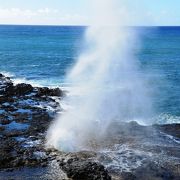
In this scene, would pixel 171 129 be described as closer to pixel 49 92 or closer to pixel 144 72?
pixel 49 92

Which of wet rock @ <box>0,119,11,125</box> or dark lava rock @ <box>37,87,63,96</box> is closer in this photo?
wet rock @ <box>0,119,11,125</box>

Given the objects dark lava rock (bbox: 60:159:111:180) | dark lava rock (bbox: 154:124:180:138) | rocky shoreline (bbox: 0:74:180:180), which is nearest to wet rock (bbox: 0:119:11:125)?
rocky shoreline (bbox: 0:74:180:180)

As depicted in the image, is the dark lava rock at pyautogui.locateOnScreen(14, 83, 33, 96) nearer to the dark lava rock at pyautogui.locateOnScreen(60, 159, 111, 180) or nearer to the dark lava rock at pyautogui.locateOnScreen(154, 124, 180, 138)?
the dark lava rock at pyautogui.locateOnScreen(154, 124, 180, 138)

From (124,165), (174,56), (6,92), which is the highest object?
(174,56)

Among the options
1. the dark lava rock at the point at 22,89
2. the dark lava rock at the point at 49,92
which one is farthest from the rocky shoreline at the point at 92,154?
the dark lava rock at the point at 49,92

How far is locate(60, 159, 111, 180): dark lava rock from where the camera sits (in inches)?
1089

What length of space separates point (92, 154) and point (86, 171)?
188 inches

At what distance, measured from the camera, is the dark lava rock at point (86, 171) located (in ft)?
90.8

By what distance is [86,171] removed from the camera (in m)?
28.1

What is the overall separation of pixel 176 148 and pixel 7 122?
61.3ft

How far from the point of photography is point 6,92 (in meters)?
55.1

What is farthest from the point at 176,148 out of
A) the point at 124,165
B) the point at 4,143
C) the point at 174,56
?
the point at 174,56

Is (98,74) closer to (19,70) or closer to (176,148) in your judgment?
(19,70)

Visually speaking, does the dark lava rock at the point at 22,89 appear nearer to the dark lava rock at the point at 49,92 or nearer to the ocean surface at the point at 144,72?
the dark lava rock at the point at 49,92
